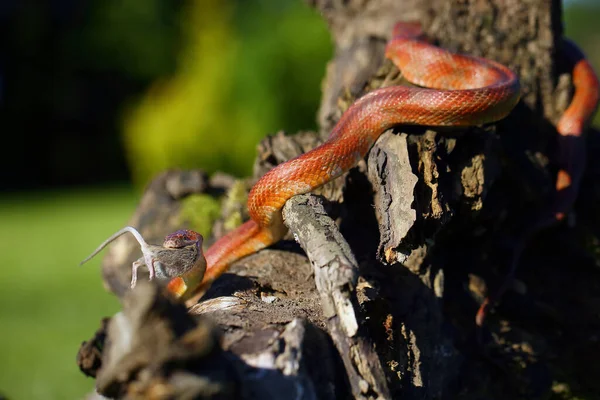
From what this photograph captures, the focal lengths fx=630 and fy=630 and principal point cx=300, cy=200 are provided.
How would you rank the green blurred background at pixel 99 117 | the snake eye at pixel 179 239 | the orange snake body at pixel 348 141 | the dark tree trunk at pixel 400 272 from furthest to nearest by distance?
the green blurred background at pixel 99 117
the orange snake body at pixel 348 141
the snake eye at pixel 179 239
the dark tree trunk at pixel 400 272

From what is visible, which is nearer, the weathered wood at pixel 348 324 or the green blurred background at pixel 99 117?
the weathered wood at pixel 348 324

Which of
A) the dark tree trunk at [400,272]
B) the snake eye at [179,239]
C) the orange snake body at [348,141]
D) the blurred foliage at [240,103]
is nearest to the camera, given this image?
the dark tree trunk at [400,272]

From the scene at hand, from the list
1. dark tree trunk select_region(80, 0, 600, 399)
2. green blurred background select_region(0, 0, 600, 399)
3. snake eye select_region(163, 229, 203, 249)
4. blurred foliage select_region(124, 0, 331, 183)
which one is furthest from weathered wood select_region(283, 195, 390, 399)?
blurred foliage select_region(124, 0, 331, 183)

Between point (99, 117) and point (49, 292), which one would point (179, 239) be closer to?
point (49, 292)

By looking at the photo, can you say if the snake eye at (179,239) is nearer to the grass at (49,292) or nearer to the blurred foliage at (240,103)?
the grass at (49,292)

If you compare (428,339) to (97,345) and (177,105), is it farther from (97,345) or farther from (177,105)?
(177,105)

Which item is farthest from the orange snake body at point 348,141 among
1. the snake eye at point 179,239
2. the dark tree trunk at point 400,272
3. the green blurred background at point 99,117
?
the green blurred background at point 99,117

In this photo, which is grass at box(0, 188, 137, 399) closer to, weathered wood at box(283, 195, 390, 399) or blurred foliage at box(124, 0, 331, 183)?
blurred foliage at box(124, 0, 331, 183)
